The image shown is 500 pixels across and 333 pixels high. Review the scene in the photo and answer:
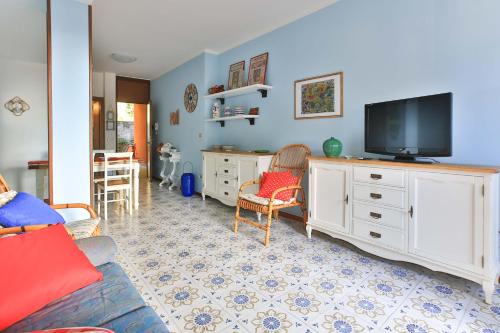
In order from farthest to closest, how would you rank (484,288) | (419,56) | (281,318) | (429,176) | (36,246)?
(419,56), (429,176), (484,288), (281,318), (36,246)

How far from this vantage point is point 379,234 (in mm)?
2391

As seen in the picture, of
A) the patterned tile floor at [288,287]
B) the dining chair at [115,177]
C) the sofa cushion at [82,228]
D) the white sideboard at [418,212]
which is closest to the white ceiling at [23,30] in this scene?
the dining chair at [115,177]

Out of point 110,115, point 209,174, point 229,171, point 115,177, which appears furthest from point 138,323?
point 110,115

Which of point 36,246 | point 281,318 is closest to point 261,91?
point 281,318

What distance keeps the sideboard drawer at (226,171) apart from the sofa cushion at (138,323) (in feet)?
9.96

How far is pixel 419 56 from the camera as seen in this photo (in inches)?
100

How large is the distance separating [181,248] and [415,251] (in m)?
2.05

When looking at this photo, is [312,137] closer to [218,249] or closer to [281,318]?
[218,249]

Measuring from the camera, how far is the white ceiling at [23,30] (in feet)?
10.9

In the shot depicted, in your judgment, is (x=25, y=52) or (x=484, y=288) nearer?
(x=484, y=288)

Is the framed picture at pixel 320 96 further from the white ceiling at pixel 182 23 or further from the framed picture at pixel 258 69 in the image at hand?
the white ceiling at pixel 182 23

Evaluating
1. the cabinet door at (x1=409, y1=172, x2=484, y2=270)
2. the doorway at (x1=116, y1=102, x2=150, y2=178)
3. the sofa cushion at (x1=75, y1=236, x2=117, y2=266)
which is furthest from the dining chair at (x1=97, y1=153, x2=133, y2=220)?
the doorway at (x1=116, y1=102, x2=150, y2=178)

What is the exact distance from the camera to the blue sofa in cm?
99

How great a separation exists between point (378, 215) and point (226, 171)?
2.38m
